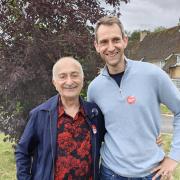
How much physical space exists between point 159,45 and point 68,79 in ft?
162

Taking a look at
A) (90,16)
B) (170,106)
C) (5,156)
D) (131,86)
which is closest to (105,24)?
(131,86)

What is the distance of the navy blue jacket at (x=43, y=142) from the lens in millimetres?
2916

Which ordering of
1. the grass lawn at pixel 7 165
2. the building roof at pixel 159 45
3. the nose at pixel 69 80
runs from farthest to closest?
the building roof at pixel 159 45 < the grass lawn at pixel 7 165 < the nose at pixel 69 80

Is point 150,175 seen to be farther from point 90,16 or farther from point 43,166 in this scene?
point 90,16

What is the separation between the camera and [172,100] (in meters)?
2.97

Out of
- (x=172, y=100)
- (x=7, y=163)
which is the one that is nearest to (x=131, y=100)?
(x=172, y=100)

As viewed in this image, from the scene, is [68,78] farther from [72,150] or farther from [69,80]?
[72,150]

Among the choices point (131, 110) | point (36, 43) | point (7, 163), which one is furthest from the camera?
point (7, 163)

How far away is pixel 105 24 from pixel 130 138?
2.70 ft

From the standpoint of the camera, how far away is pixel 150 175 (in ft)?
9.75

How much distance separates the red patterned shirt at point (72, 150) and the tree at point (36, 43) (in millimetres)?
2698

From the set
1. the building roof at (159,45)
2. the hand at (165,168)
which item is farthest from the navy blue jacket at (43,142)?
the building roof at (159,45)

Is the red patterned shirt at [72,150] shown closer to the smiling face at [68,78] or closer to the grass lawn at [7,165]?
the smiling face at [68,78]

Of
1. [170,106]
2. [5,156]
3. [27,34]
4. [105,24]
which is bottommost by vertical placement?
[5,156]
